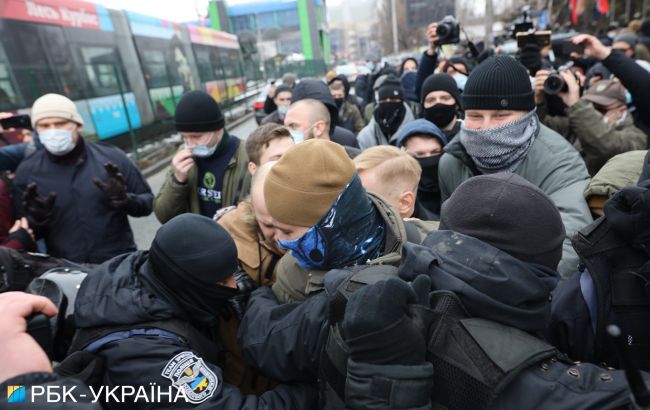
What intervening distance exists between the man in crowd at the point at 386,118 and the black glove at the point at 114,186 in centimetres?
220

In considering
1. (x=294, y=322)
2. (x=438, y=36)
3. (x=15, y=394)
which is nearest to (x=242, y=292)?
(x=294, y=322)

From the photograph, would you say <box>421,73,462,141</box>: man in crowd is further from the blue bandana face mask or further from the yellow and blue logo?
the yellow and blue logo

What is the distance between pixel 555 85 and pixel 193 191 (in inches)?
91.8

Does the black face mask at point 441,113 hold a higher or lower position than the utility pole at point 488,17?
lower

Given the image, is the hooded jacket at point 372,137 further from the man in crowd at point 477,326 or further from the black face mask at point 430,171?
the man in crowd at point 477,326

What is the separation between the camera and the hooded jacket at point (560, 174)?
5.29 ft

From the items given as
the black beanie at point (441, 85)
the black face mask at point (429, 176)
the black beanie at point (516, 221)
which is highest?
the black beanie at point (441, 85)

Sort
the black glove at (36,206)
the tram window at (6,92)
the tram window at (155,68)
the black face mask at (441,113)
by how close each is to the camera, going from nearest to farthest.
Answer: the black glove at (36,206) < the black face mask at (441,113) < the tram window at (6,92) < the tram window at (155,68)

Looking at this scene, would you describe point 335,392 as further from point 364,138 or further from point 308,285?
point 364,138

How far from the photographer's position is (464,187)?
1177 millimetres

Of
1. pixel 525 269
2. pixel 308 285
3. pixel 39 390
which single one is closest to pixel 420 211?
pixel 308 285

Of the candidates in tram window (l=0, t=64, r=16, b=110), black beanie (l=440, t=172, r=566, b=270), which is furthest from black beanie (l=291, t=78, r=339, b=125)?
tram window (l=0, t=64, r=16, b=110)

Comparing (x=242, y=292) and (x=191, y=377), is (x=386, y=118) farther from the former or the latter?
(x=191, y=377)

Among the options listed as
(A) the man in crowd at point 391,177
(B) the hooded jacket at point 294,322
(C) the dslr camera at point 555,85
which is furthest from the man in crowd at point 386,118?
(B) the hooded jacket at point 294,322
